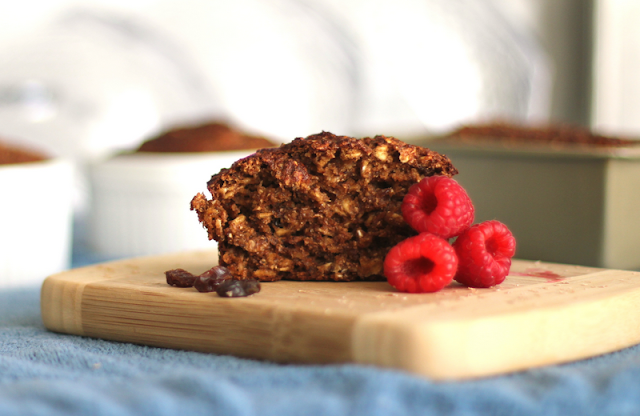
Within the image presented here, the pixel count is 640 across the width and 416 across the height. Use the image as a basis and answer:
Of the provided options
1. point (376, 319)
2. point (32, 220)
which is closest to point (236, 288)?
point (376, 319)

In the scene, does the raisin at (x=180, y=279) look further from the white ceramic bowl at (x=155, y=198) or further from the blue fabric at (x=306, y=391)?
the white ceramic bowl at (x=155, y=198)

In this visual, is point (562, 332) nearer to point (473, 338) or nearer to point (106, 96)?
point (473, 338)

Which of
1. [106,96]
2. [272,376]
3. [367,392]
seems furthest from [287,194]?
[106,96]

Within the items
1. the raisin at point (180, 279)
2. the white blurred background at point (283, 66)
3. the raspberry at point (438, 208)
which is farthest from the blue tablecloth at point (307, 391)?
the white blurred background at point (283, 66)

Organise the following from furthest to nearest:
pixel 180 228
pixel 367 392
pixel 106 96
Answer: pixel 106 96
pixel 180 228
pixel 367 392

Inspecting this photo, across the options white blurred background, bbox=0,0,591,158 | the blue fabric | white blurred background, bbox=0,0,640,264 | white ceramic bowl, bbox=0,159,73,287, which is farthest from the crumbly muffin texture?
white blurred background, bbox=0,0,640,264
